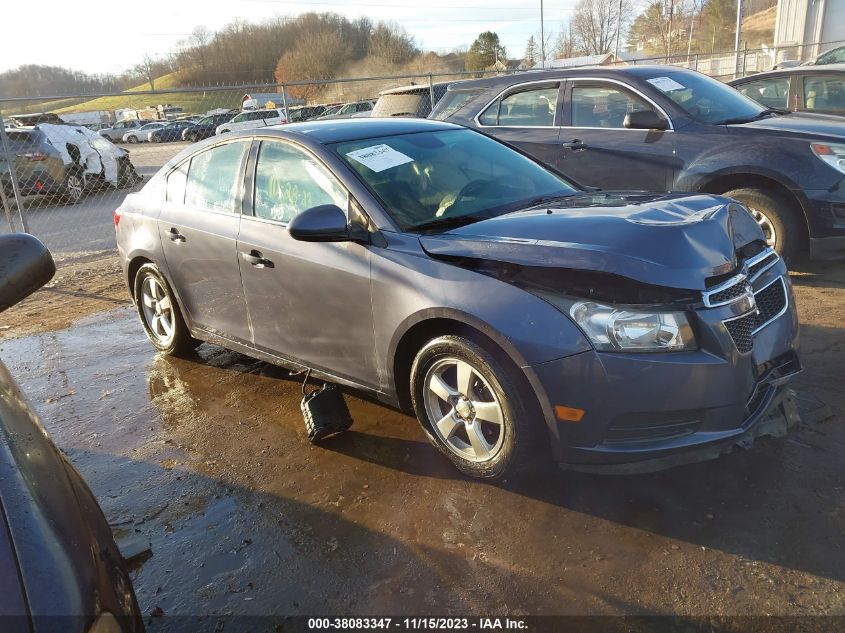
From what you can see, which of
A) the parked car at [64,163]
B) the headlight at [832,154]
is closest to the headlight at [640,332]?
the headlight at [832,154]

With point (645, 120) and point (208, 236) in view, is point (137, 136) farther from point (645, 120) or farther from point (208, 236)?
point (208, 236)

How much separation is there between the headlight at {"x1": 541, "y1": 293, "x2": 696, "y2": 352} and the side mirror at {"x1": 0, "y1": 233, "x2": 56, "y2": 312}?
193 cm

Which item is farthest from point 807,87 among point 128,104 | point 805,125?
point 128,104

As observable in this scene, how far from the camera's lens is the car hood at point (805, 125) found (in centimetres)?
535

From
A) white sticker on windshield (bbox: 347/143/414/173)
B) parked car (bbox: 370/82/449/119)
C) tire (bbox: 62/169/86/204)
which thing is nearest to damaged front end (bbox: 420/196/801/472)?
white sticker on windshield (bbox: 347/143/414/173)

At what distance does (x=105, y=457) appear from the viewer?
12.2 ft

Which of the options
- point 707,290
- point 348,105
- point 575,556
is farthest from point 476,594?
point 348,105

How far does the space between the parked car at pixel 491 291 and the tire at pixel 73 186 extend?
37.6ft

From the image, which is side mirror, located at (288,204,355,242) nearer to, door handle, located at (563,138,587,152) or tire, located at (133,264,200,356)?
tire, located at (133,264,200,356)

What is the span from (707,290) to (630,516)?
99cm

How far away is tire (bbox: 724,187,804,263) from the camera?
544 cm

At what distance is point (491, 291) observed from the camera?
282cm

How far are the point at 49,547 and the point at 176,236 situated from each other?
11.2 feet

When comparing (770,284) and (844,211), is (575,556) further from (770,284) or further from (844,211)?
(844,211)
